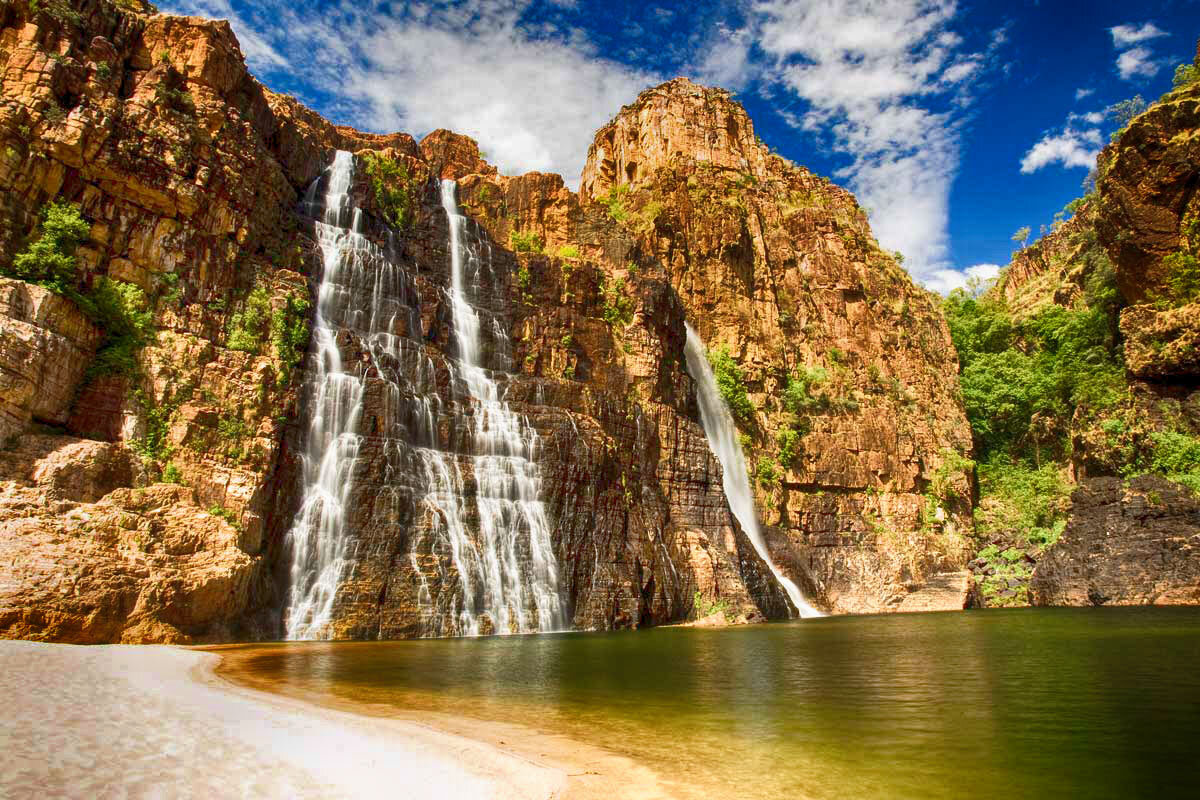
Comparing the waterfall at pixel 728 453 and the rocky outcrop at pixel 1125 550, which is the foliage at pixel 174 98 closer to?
the waterfall at pixel 728 453

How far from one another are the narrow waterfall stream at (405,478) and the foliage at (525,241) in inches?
447

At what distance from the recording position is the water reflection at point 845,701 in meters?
6.46

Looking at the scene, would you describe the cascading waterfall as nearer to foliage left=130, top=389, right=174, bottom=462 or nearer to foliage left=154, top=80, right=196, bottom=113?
foliage left=130, top=389, right=174, bottom=462

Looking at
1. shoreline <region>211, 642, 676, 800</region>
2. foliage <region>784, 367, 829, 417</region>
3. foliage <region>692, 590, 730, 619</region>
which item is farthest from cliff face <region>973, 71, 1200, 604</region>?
shoreline <region>211, 642, 676, 800</region>

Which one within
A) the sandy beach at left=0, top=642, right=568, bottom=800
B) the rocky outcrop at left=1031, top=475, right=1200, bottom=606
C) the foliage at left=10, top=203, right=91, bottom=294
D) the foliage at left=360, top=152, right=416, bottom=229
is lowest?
the sandy beach at left=0, top=642, right=568, bottom=800

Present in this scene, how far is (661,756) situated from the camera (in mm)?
7242

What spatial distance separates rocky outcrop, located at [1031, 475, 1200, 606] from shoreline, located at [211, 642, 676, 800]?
106ft

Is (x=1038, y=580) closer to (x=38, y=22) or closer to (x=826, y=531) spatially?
(x=826, y=531)

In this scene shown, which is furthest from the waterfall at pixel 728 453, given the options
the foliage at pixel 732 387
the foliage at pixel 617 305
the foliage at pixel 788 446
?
the foliage at pixel 617 305

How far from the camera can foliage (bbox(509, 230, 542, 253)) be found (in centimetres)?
4212

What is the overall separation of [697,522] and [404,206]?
869 inches

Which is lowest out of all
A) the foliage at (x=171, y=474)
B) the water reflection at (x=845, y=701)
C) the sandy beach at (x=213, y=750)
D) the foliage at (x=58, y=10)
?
the water reflection at (x=845, y=701)

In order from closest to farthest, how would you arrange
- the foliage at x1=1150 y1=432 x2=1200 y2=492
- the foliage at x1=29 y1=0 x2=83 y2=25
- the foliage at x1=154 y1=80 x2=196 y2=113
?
the foliage at x1=29 y1=0 x2=83 y2=25 < the foliage at x1=154 y1=80 x2=196 y2=113 < the foliage at x1=1150 y1=432 x2=1200 y2=492

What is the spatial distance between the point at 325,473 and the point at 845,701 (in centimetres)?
1845
